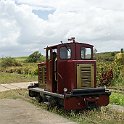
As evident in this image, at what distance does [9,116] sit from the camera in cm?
1274

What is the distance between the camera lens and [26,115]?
42.2ft

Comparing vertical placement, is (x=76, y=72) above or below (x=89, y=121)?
above

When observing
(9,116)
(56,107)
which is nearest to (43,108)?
(56,107)

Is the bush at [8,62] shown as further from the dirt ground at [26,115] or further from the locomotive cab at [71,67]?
the locomotive cab at [71,67]

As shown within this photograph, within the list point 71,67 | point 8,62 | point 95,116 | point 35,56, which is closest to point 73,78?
point 71,67

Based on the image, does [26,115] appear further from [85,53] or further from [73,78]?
[85,53]

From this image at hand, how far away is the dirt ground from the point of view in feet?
38.2

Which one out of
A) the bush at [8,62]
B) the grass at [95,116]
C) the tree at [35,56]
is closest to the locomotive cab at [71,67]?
the grass at [95,116]

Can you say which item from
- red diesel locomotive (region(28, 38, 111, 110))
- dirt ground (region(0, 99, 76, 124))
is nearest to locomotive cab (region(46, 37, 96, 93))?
red diesel locomotive (region(28, 38, 111, 110))

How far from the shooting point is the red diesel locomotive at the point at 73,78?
12703 mm

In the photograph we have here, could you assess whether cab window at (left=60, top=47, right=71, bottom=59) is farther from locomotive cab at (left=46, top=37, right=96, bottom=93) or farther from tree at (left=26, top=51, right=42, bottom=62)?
tree at (left=26, top=51, right=42, bottom=62)

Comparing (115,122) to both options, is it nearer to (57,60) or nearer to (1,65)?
(57,60)

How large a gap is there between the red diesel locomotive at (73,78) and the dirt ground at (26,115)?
0.65 meters

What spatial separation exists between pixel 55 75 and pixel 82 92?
1.68 m
